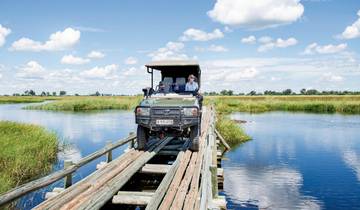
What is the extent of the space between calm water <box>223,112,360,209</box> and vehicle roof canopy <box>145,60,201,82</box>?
16.1 feet

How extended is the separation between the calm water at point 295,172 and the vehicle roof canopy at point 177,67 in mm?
4917

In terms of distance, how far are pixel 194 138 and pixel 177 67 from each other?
14.0ft

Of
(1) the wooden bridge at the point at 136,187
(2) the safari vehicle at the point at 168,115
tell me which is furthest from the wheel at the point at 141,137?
(1) the wooden bridge at the point at 136,187

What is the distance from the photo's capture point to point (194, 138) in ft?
40.7

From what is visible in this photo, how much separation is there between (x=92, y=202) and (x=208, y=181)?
233 cm

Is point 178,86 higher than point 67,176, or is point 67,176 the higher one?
point 178,86

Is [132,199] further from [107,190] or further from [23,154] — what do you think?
[23,154]

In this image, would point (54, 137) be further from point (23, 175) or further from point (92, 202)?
point (92, 202)

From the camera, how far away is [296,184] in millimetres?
15875

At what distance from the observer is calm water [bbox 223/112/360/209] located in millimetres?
13781

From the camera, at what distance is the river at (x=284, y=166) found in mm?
13758

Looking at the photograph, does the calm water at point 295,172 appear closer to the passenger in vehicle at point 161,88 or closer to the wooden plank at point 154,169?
the wooden plank at point 154,169

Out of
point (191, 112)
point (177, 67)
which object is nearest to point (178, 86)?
point (177, 67)

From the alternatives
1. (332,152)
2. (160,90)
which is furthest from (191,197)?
(332,152)
